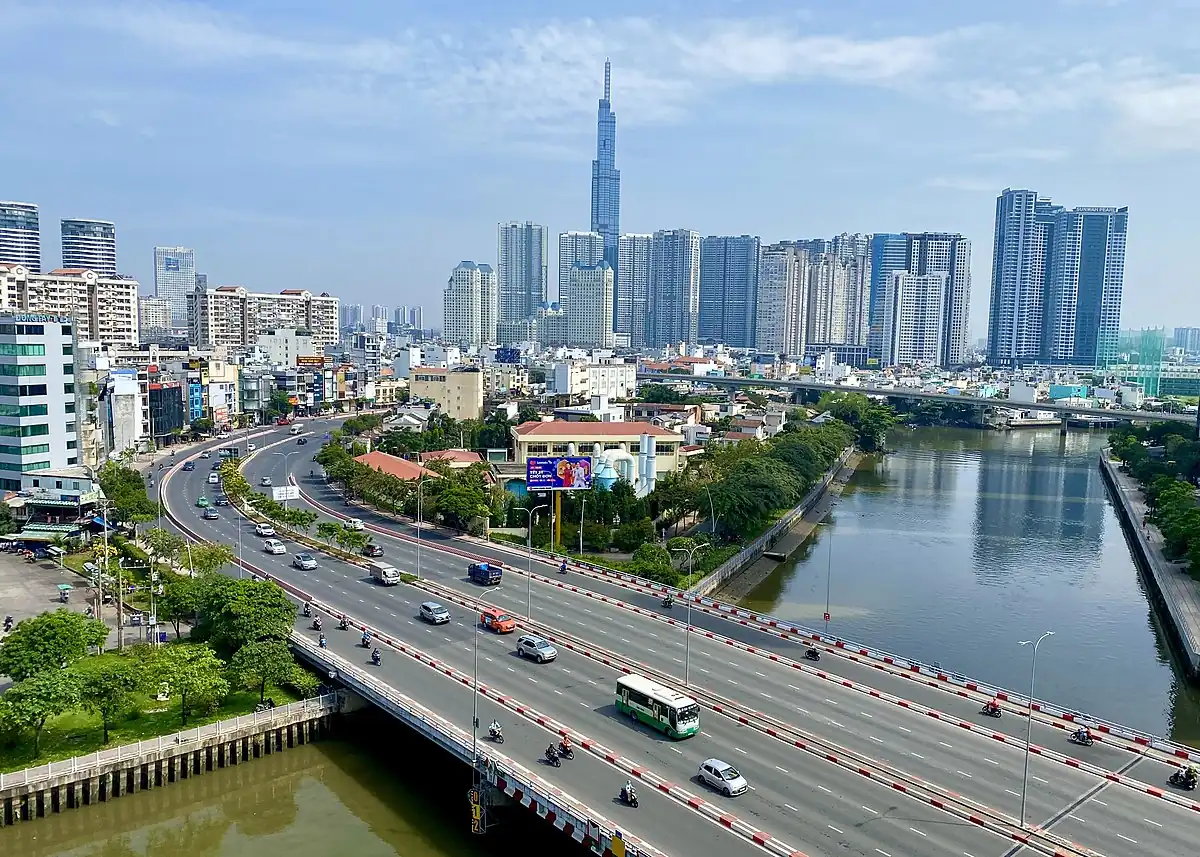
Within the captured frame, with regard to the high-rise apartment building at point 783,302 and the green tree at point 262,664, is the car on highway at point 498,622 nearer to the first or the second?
the green tree at point 262,664

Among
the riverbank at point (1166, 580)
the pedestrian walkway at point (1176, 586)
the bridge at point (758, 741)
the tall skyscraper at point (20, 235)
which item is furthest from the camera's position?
the tall skyscraper at point (20, 235)

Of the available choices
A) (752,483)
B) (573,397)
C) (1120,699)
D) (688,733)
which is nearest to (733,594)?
(752,483)

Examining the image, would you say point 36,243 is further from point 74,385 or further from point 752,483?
point 752,483

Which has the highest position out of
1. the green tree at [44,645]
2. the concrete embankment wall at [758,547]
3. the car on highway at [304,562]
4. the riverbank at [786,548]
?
the green tree at [44,645]

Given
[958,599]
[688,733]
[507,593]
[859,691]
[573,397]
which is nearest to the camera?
[688,733]

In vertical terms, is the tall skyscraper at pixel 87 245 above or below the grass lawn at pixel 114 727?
above

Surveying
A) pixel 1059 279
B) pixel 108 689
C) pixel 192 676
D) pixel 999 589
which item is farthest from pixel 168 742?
pixel 1059 279

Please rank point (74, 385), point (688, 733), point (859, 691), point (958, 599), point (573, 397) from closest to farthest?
point (688, 733) → point (859, 691) → point (958, 599) → point (74, 385) → point (573, 397)

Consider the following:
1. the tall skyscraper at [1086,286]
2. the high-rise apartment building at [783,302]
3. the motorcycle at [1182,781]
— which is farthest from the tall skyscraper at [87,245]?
the tall skyscraper at [1086,286]
